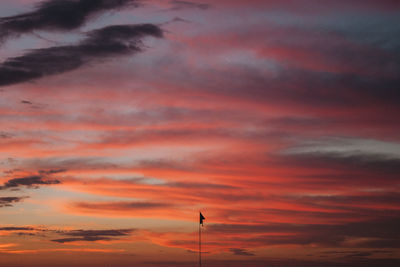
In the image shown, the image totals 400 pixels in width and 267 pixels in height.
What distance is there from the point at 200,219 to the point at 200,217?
1.30ft

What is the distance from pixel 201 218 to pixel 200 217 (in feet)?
1.85

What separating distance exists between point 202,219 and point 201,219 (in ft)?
1.73

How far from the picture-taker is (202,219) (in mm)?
84688

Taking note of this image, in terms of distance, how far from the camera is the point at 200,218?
83688mm

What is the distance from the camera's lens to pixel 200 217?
275 ft

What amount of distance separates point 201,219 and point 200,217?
0.53 meters

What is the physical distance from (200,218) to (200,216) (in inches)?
11.2

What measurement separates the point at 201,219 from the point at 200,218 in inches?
22.2

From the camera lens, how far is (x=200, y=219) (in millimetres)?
83500

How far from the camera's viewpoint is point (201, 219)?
84188 millimetres

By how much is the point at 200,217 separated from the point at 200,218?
18 centimetres
